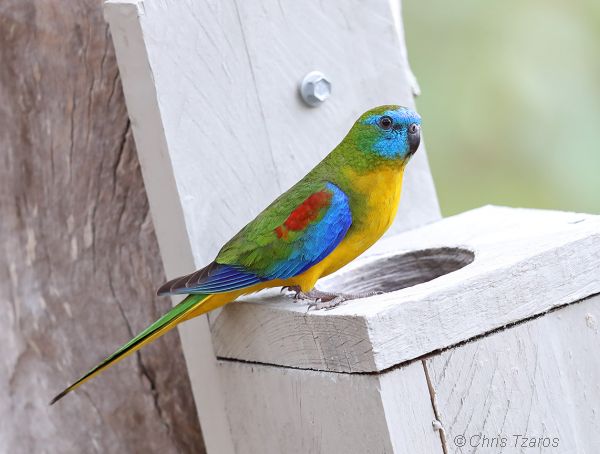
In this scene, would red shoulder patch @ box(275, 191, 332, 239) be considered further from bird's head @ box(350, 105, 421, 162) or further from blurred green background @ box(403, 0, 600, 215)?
blurred green background @ box(403, 0, 600, 215)

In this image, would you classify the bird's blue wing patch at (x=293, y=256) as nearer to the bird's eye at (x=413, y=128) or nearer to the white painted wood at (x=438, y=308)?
the white painted wood at (x=438, y=308)

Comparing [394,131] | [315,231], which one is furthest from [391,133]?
[315,231]

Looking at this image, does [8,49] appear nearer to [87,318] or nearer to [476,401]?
[87,318]

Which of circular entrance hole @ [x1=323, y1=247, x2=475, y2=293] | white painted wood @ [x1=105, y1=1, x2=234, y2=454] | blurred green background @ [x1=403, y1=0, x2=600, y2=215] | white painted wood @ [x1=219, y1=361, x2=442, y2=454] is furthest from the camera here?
blurred green background @ [x1=403, y1=0, x2=600, y2=215]

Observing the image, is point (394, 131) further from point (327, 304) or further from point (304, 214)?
point (327, 304)

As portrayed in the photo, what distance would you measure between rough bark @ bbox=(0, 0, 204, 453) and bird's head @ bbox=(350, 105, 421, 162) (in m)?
0.77

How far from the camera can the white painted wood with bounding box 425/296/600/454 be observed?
2494 mm

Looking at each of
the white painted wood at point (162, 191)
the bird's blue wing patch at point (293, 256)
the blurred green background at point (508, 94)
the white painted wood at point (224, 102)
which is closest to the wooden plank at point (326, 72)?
the white painted wood at point (224, 102)

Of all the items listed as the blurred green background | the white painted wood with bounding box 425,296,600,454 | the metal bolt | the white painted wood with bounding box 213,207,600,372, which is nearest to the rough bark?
the white painted wood with bounding box 213,207,600,372

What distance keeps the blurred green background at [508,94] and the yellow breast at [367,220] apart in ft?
6.35

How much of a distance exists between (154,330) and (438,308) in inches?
30.1

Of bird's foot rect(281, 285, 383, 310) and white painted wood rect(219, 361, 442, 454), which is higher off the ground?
bird's foot rect(281, 285, 383, 310)

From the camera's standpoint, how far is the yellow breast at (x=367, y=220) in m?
2.78

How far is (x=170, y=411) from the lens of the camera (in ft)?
10.7
